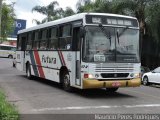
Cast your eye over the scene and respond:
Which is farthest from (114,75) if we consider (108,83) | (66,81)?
(66,81)

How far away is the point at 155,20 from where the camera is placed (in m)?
31.9

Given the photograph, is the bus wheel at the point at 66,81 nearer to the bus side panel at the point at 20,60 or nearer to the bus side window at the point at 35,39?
the bus side window at the point at 35,39

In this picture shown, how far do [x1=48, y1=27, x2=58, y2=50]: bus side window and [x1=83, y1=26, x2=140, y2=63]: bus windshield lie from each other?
3683 millimetres

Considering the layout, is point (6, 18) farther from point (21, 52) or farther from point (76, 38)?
point (76, 38)

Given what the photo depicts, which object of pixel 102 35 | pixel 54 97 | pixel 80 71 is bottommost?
pixel 54 97

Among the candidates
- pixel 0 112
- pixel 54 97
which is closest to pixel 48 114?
pixel 0 112

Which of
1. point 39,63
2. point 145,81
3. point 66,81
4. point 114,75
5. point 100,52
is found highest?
point 100,52

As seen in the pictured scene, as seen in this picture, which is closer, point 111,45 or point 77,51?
point 111,45

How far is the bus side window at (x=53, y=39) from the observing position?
18366mm

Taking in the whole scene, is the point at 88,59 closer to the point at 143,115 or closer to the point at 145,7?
the point at 143,115

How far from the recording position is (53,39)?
61.3 ft

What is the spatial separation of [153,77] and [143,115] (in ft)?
45.2

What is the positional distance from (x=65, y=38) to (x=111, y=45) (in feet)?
8.99

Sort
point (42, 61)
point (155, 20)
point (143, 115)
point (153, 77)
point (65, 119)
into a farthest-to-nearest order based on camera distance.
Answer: point (155, 20), point (153, 77), point (42, 61), point (143, 115), point (65, 119)
